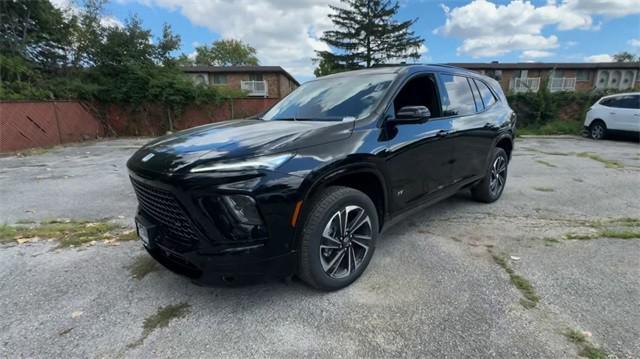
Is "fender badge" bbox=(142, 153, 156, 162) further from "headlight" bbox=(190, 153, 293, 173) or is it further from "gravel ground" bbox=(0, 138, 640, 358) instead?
"gravel ground" bbox=(0, 138, 640, 358)

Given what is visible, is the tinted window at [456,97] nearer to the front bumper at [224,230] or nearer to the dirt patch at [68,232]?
the front bumper at [224,230]

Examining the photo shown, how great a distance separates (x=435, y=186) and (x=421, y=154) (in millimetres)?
500

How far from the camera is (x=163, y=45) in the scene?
19.0 m

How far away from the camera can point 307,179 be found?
2.03 metres

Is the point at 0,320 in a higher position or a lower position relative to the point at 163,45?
lower

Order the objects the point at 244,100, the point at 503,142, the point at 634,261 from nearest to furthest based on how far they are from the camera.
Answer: the point at 634,261, the point at 503,142, the point at 244,100

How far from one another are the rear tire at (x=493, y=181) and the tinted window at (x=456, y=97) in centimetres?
97

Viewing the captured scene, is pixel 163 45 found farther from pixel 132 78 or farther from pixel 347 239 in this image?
pixel 347 239

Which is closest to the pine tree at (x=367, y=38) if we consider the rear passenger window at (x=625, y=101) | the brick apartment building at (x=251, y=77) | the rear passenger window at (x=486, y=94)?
the brick apartment building at (x=251, y=77)

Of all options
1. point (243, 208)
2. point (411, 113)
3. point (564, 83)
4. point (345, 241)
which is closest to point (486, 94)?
point (411, 113)

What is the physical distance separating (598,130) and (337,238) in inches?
587

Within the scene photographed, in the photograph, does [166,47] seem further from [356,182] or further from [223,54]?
[223,54]

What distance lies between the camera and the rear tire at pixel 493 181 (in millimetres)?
4312

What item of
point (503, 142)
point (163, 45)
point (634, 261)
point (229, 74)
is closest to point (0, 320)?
point (634, 261)
